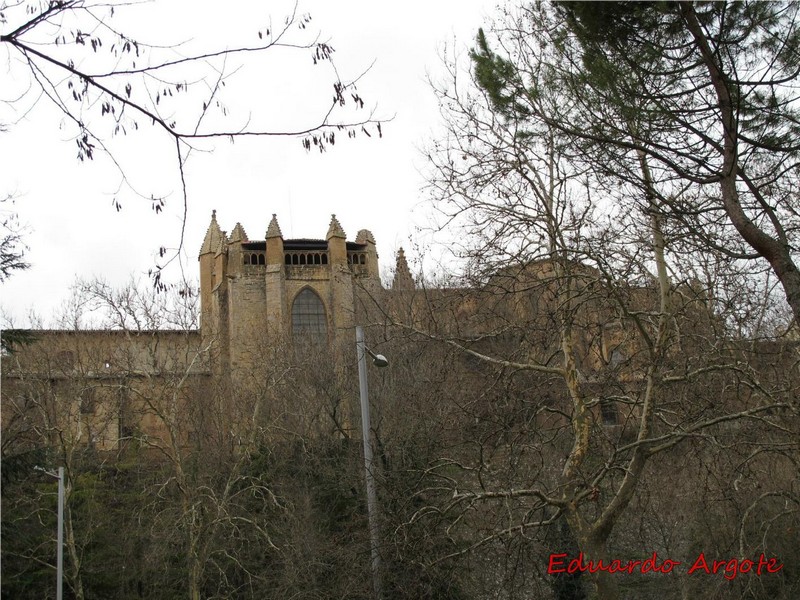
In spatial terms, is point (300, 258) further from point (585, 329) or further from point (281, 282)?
point (585, 329)

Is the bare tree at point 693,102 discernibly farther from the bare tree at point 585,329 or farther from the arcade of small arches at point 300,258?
the arcade of small arches at point 300,258

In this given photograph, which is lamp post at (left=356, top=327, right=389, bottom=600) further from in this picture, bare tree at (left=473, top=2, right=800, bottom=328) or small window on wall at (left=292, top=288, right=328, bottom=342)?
small window on wall at (left=292, top=288, right=328, bottom=342)

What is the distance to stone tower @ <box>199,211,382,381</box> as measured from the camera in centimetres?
5825

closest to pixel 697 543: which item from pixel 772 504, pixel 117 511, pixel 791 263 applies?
pixel 772 504

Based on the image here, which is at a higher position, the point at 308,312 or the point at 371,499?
the point at 308,312

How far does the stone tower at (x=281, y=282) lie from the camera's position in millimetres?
58250

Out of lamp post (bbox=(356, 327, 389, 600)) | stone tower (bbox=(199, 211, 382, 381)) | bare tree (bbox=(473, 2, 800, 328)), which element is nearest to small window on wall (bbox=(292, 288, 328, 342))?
stone tower (bbox=(199, 211, 382, 381))

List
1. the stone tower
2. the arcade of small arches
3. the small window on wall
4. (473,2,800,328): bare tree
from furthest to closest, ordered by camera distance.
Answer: the arcade of small arches → the small window on wall → the stone tower → (473,2,800,328): bare tree

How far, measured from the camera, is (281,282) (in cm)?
5953

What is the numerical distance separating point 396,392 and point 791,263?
17746 mm

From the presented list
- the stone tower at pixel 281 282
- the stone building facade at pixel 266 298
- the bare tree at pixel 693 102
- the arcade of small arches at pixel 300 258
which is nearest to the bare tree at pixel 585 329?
the bare tree at pixel 693 102

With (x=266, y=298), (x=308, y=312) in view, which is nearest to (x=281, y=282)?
(x=266, y=298)

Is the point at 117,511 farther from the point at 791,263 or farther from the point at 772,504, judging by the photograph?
the point at 791,263

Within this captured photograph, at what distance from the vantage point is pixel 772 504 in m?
16.3
